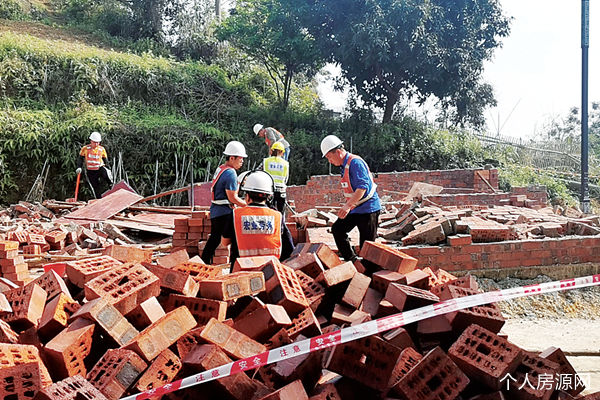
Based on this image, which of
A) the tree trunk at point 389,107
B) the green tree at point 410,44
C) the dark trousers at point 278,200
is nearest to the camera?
the dark trousers at point 278,200

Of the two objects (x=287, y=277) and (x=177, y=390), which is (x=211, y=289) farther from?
(x=177, y=390)

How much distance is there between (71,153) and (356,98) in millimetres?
9175

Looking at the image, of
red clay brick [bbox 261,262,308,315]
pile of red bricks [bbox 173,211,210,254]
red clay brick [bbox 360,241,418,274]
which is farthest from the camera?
pile of red bricks [bbox 173,211,210,254]

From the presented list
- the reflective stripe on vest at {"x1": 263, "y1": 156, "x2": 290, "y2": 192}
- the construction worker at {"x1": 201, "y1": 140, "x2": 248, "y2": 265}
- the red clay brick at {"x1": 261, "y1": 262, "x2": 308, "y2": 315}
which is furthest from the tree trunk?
the red clay brick at {"x1": 261, "y1": 262, "x2": 308, "y2": 315}

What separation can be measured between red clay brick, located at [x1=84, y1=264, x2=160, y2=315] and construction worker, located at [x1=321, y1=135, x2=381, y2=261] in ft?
7.39

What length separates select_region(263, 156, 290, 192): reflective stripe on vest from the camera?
6688mm

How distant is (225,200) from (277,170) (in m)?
1.41

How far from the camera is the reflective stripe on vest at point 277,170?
6.69 m

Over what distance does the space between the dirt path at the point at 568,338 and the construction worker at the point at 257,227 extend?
225cm

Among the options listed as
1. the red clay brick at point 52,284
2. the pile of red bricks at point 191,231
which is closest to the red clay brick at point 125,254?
the red clay brick at point 52,284

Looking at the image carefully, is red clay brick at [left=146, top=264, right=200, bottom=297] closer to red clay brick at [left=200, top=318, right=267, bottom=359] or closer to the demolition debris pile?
the demolition debris pile

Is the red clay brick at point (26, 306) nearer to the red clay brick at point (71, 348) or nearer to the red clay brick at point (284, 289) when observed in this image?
the red clay brick at point (71, 348)

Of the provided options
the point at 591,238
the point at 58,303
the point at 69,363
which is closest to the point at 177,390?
the point at 69,363

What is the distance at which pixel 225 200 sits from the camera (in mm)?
5457
